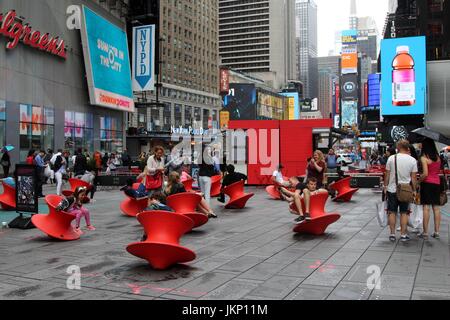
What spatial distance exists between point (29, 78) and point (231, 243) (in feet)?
87.0

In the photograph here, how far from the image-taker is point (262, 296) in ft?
17.2

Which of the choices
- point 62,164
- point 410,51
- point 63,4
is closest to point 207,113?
point 410,51

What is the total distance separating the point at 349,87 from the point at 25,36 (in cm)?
17013

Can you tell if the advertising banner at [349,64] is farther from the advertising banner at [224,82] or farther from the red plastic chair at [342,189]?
the red plastic chair at [342,189]

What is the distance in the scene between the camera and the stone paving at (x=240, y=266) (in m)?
5.42

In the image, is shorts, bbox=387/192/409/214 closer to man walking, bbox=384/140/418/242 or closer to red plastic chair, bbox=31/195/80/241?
man walking, bbox=384/140/418/242

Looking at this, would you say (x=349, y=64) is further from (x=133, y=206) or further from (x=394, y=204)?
(x=394, y=204)

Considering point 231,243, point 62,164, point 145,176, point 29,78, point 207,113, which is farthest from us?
point 207,113

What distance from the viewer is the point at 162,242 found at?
654 centimetres

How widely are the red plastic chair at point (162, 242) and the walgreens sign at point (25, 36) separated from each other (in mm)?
25252

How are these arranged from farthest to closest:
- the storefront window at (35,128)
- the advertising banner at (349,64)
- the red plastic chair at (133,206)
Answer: the advertising banner at (349,64) → the storefront window at (35,128) → the red plastic chair at (133,206)

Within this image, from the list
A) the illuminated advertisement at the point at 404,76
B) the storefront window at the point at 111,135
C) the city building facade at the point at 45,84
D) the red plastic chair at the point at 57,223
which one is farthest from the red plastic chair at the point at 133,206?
the illuminated advertisement at the point at 404,76

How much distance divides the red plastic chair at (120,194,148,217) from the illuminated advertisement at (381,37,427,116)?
2008 inches
